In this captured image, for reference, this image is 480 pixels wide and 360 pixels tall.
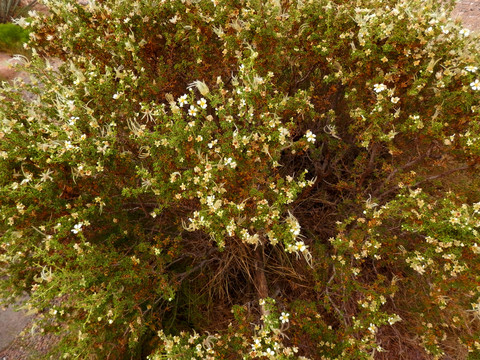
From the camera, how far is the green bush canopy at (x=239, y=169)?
2.43 m

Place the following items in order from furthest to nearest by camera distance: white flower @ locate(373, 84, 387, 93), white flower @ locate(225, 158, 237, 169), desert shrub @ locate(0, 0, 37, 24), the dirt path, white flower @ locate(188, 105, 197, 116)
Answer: desert shrub @ locate(0, 0, 37, 24), the dirt path, white flower @ locate(373, 84, 387, 93), white flower @ locate(188, 105, 197, 116), white flower @ locate(225, 158, 237, 169)

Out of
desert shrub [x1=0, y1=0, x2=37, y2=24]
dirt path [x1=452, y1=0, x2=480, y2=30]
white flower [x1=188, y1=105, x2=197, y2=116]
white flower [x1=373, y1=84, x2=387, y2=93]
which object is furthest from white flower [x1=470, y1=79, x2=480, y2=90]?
desert shrub [x1=0, y1=0, x2=37, y2=24]

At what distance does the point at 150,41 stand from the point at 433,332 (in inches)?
152

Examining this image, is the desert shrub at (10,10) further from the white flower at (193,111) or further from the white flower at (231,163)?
the white flower at (231,163)

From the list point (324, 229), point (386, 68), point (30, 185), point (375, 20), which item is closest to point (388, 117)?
point (386, 68)

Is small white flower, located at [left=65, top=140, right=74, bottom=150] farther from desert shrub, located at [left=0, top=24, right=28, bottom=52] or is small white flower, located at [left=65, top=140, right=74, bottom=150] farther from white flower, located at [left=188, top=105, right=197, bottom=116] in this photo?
desert shrub, located at [left=0, top=24, right=28, bottom=52]

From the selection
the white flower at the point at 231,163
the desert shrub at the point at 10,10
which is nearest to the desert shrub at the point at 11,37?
the desert shrub at the point at 10,10

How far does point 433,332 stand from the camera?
9.18 feet

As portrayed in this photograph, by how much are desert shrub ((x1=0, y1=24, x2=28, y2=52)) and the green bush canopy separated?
5637mm

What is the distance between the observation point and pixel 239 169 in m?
2.56

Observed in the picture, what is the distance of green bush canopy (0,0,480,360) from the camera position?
2434mm

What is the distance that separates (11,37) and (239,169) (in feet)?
28.8

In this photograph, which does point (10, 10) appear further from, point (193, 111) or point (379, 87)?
point (379, 87)

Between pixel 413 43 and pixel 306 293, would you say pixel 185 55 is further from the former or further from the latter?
pixel 306 293
